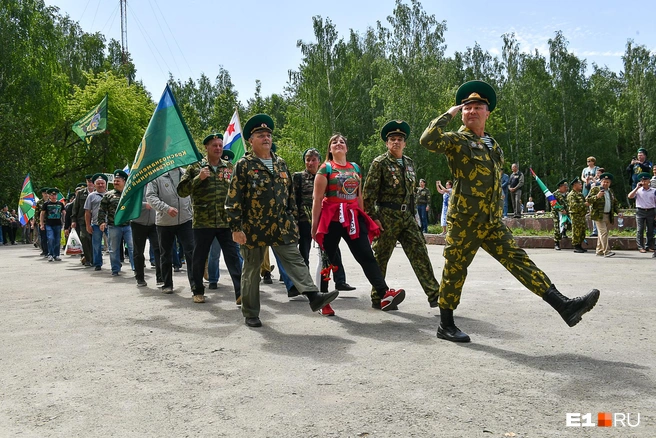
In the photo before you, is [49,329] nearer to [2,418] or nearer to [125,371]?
[125,371]

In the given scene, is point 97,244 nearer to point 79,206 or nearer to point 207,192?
point 79,206

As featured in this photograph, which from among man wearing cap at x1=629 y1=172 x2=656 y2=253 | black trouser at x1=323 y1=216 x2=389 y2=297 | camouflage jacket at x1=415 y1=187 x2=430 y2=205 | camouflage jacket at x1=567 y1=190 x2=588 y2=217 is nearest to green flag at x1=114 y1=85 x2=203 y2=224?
black trouser at x1=323 y1=216 x2=389 y2=297

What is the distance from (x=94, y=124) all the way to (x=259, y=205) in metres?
20.0

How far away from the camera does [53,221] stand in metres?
16.2

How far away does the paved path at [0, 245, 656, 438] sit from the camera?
3.18 metres

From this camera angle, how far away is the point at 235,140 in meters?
11.3

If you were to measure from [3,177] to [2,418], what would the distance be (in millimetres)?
35115

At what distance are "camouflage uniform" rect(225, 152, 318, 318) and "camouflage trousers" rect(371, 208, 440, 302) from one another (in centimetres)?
114

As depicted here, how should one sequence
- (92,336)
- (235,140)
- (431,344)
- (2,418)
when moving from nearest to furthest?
(2,418), (431,344), (92,336), (235,140)

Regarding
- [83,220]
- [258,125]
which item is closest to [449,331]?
[258,125]

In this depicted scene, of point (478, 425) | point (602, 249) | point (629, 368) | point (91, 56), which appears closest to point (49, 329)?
point (478, 425)

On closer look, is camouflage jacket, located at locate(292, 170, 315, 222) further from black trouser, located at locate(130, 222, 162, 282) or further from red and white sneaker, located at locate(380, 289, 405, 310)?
black trouser, located at locate(130, 222, 162, 282)

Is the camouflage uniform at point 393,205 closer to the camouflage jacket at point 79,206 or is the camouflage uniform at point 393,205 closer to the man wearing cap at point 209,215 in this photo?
the man wearing cap at point 209,215

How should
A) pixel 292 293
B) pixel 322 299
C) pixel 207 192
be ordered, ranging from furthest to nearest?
pixel 292 293
pixel 207 192
pixel 322 299
